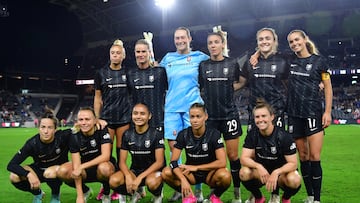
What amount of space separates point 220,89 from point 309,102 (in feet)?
3.41

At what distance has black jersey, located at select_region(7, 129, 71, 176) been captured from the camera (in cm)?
457

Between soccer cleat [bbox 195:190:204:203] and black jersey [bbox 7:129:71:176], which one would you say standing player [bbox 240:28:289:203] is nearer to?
soccer cleat [bbox 195:190:204:203]

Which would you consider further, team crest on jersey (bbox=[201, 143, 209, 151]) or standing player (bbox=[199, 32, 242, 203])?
standing player (bbox=[199, 32, 242, 203])

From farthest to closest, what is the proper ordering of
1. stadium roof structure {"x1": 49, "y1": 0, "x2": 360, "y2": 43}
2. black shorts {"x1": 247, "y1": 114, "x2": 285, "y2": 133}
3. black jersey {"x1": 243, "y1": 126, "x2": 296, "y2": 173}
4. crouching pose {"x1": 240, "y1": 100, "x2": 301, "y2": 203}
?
1. stadium roof structure {"x1": 49, "y1": 0, "x2": 360, "y2": 43}
2. black shorts {"x1": 247, "y1": 114, "x2": 285, "y2": 133}
3. black jersey {"x1": 243, "y1": 126, "x2": 296, "y2": 173}
4. crouching pose {"x1": 240, "y1": 100, "x2": 301, "y2": 203}

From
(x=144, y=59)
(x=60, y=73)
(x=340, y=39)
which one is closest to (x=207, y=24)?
(x=340, y=39)

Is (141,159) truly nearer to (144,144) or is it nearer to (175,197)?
(144,144)

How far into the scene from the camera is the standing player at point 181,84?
5.03m

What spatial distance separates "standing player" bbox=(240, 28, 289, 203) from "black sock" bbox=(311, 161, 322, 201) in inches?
22.3

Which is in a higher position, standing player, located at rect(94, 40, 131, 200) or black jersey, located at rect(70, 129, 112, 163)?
standing player, located at rect(94, 40, 131, 200)

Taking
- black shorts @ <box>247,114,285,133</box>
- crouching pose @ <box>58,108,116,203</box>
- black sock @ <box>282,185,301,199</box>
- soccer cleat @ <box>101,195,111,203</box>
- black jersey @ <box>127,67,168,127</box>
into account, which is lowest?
soccer cleat @ <box>101,195,111,203</box>

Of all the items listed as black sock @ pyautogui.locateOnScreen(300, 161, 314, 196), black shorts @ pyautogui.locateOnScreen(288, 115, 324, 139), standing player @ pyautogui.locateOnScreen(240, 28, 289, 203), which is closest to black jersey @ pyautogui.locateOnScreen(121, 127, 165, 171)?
standing player @ pyautogui.locateOnScreen(240, 28, 289, 203)

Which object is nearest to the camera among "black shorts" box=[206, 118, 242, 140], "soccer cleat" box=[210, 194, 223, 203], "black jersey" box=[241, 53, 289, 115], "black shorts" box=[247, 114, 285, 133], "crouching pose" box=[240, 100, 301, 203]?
"crouching pose" box=[240, 100, 301, 203]

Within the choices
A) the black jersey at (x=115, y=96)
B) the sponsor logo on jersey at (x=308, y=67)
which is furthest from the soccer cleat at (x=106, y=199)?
the sponsor logo on jersey at (x=308, y=67)

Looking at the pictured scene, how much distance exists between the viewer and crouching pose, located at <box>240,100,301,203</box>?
4.07 m
